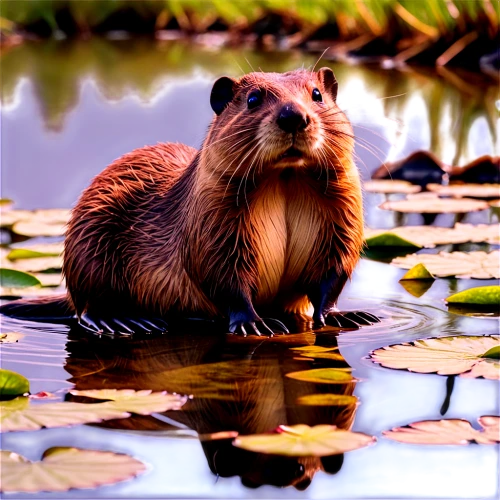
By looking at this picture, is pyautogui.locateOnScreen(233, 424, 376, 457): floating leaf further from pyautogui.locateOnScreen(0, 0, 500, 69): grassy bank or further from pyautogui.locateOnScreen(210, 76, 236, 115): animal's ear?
pyautogui.locateOnScreen(0, 0, 500, 69): grassy bank

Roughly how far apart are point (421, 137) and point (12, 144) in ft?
8.62

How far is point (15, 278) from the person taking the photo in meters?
3.91

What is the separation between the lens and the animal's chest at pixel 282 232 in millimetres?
3250

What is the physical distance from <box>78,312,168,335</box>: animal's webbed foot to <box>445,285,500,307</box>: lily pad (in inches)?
37.5

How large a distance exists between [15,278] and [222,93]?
3.64 ft

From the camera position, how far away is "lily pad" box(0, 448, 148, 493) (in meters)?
1.92

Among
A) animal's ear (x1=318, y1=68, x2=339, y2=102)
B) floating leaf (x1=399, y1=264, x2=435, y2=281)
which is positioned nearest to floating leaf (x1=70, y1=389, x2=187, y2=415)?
animal's ear (x1=318, y1=68, x2=339, y2=102)

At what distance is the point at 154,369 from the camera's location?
2779 millimetres

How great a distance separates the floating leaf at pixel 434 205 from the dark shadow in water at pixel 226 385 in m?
2.06

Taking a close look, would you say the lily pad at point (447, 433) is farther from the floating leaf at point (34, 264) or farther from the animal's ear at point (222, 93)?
the floating leaf at point (34, 264)

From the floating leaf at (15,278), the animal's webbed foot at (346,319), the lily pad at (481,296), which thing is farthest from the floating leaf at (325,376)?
the floating leaf at (15,278)

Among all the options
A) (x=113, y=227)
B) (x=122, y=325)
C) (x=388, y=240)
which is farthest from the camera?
(x=388, y=240)

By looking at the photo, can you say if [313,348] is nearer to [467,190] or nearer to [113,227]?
[113,227]

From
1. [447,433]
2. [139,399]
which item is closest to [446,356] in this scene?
[447,433]
